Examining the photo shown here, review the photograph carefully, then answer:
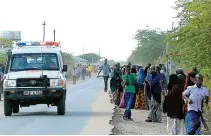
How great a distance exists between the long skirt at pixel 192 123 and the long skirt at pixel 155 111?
531 centimetres

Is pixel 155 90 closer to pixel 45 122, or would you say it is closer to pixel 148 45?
pixel 45 122

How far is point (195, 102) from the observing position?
12.4m

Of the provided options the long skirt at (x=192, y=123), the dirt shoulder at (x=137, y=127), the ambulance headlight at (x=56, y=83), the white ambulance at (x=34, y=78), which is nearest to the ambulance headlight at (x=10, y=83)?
the white ambulance at (x=34, y=78)

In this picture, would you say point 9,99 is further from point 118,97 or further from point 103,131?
point 118,97

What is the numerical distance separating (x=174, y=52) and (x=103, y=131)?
12.0 meters

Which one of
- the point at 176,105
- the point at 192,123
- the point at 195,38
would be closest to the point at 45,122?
the point at 176,105

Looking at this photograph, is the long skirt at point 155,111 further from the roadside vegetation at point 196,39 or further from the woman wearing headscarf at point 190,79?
the woman wearing headscarf at point 190,79

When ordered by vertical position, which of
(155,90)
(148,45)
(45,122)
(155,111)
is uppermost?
(148,45)

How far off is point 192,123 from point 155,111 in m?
Result: 6.02

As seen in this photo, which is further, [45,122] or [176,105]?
[45,122]

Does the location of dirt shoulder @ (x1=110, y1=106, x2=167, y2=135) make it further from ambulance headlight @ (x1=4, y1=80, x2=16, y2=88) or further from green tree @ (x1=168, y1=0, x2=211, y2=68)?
ambulance headlight @ (x1=4, y1=80, x2=16, y2=88)

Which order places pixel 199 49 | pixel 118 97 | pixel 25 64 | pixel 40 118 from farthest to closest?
pixel 118 97, pixel 199 49, pixel 25 64, pixel 40 118

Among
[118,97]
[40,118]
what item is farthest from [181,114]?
[118,97]

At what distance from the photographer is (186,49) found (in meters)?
22.5
